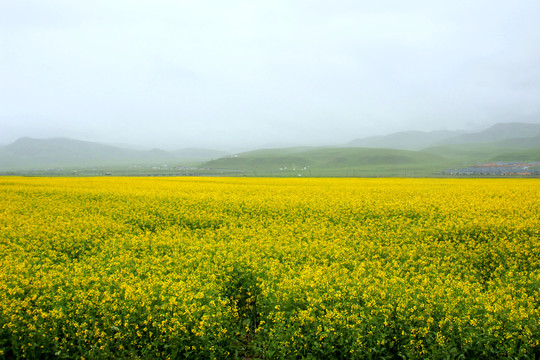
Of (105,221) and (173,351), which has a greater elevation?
(105,221)

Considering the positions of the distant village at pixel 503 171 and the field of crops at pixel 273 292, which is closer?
the field of crops at pixel 273 292

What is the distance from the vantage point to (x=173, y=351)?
5.83 m

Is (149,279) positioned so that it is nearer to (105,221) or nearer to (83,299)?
(83,299)

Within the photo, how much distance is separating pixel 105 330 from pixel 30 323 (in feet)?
4.50

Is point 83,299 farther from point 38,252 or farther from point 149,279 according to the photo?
point 38,252

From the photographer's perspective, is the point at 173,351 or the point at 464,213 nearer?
the point at 173,351

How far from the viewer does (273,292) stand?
7.29m

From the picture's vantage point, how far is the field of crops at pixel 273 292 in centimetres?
595

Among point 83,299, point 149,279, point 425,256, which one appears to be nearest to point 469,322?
point 425,256

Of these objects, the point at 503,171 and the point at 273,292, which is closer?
the point at 273,292

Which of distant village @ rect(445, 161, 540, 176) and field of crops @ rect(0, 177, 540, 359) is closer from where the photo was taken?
field of crops @ rect(0, 177, 540, 359)

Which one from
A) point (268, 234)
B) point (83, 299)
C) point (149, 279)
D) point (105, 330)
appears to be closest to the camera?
point (105, 330)

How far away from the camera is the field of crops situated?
5.95 metres

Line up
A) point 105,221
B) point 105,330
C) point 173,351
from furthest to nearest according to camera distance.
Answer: point 105,221
point 105,330
point 173,351
